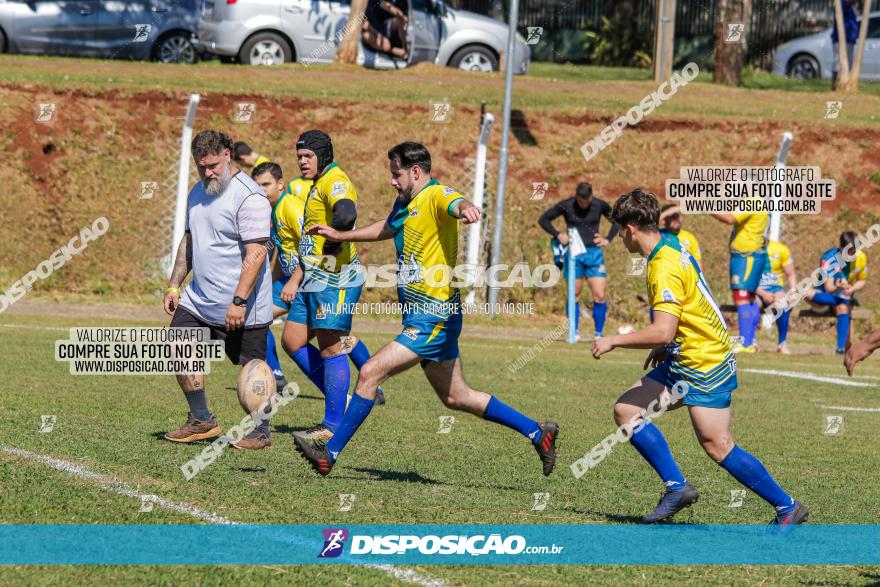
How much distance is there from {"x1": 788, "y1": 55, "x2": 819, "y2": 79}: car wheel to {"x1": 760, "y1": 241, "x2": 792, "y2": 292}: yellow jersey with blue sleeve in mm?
14568

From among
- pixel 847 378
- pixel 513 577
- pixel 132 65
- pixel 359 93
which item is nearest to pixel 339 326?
pixel 513 577

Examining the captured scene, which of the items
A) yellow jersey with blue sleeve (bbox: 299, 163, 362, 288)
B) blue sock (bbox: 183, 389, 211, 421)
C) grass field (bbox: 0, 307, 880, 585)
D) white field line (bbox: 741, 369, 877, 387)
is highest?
yellow jersey with blue sleeve (bbox: 299, 163, 362, 288)

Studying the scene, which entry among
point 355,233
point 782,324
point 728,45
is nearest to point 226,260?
point 355,233

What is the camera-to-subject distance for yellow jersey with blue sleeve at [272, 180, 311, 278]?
1064 centimetres

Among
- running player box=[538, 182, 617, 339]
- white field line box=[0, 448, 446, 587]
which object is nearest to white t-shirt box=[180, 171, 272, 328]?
white field line box=[0, 448, 446, 587]

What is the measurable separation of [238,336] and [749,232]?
10772 millimetres

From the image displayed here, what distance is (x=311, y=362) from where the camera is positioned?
33.7 feet

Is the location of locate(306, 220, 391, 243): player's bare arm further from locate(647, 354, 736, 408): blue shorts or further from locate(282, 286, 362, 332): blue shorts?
locate(647, 354, 736, 408): blue shorts

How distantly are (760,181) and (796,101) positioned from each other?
600cm

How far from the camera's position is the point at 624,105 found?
24.2 meters

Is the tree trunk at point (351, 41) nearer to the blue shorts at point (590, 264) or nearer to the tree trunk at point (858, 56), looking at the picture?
the blue shorts at point (590, 264)

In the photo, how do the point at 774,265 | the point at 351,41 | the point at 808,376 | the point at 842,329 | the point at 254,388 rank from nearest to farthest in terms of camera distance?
the point at 254,388 → the point at 808,376 → the point at 842,329 → the point at 774,265 → the point at 351,41

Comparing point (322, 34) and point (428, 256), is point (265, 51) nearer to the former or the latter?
point (322, 34)

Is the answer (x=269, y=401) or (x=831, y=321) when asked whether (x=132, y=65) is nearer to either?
(x=831, y=321)
